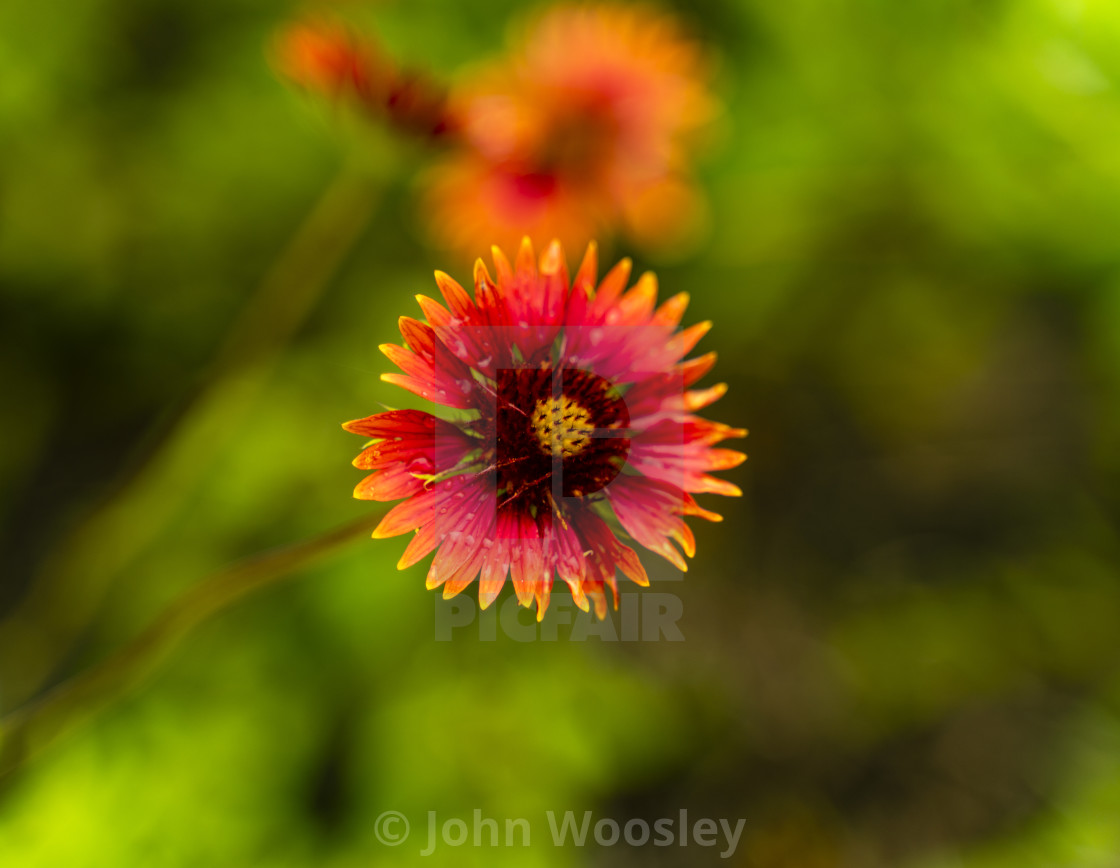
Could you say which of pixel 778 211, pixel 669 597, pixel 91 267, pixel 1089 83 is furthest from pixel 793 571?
pixel 91 267

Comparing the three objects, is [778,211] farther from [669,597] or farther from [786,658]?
[786,658]

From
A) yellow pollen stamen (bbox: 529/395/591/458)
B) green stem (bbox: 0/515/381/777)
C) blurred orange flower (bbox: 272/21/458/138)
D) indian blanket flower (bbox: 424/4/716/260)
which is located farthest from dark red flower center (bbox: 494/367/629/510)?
indian blanket flower (bbox: 424/4/716/260)

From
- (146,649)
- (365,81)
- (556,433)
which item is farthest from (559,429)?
(365,81)

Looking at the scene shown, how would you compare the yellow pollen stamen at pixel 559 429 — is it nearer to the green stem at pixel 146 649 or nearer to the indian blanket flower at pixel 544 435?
the indian blanket flower at pixel 544 435

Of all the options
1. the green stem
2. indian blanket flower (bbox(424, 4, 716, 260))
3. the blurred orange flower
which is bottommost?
the green stem

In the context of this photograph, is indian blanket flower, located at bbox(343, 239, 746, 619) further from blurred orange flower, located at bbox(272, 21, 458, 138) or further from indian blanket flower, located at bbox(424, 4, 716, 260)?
indian blanket flower, located at bbox(424, 4, 716, 260)

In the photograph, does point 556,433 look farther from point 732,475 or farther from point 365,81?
point 732,475

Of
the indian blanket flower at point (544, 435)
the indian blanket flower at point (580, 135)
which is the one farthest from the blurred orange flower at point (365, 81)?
the indian blanket flower at point (544, 435)
